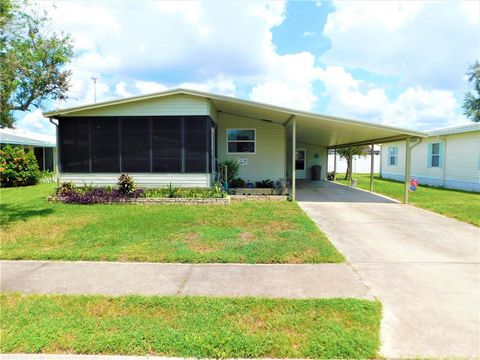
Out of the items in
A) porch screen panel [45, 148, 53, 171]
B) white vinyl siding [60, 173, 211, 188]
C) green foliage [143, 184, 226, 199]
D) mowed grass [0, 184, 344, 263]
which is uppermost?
porch screen panel [45, 148, 53, 171]

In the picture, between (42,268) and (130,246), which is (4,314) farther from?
(130,246)

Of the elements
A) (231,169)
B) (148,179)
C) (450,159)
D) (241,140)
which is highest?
(241,140)

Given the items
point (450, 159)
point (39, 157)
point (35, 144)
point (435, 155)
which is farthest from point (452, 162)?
point (39, 157)

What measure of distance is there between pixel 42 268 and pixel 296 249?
385 centimetres

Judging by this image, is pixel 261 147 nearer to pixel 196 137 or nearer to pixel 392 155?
pixel 196 137

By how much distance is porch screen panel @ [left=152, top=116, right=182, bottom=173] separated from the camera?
1034 cm

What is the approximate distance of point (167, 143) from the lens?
10.4 metres

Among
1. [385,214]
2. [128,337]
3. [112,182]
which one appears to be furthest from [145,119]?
[128,337]

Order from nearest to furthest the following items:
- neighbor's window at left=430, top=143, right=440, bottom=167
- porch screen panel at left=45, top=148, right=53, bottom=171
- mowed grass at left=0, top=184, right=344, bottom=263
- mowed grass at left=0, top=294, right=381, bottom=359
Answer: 1. mowed grass at left=0, top=294, right=381, bottom=359
2. mowed grass at left=0, top=184, right=344, bottom=263
3. neighbor's window at left=430, top=143, right=440, bottom=167
4. porch screen panel at left=45, top=148, right=53, bottom=171

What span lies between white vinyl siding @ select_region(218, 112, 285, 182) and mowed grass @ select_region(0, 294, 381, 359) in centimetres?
1008

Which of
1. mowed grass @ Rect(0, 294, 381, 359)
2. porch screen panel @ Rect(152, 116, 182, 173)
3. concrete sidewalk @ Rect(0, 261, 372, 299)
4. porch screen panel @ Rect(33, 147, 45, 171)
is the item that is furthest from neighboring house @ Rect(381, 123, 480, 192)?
porch screen panel @ Rect(33, 147, 45, 171)

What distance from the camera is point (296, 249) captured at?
512 centimetres

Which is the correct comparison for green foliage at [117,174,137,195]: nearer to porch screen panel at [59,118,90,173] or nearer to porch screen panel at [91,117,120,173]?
porch screen panel at [91,117,120,173]

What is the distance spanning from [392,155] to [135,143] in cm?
2011
